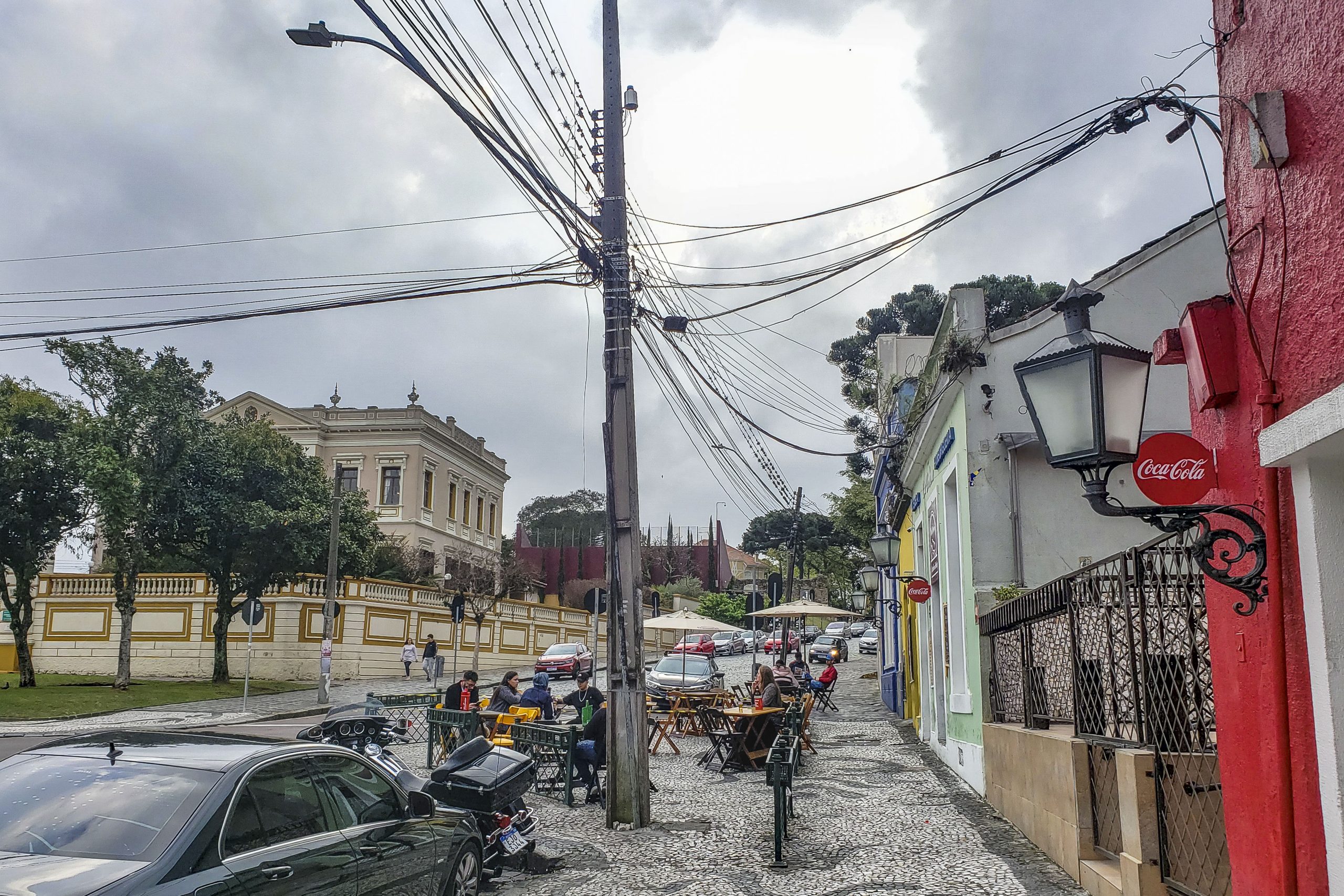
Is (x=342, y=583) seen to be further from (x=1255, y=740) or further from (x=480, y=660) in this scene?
(x=1255, y=740)

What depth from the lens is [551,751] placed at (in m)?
11.5

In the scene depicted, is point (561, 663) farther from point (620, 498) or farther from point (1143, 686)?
point (1143, 686)

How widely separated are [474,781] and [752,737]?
7.04 metres

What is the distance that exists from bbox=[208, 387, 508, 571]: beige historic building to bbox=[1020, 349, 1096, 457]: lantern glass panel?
47.5 m

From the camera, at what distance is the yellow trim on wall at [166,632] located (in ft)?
109

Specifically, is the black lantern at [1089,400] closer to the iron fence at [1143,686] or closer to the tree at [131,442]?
the iron fence at [1143,686]

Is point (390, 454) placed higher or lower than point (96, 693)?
higher

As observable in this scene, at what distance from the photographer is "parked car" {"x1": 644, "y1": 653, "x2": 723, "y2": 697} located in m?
25.1

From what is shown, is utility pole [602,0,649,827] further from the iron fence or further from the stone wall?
the stone wall

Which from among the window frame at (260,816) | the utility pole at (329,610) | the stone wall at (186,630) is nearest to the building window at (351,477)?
the stone wall at (186,630)

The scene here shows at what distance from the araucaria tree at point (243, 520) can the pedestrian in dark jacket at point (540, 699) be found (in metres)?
18.3

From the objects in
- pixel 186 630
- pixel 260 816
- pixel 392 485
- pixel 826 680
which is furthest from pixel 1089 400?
pixel 392 485

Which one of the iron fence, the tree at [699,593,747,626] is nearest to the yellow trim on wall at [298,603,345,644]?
the tree at [699,593,747,626]

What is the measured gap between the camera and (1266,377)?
435 centimetres
